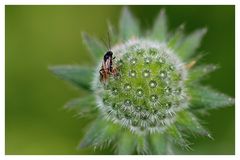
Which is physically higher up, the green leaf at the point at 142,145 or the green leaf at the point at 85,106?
the green leaf at the point at 85,106

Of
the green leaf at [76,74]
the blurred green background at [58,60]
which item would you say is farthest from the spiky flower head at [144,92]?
the blurred green background at [58,60]

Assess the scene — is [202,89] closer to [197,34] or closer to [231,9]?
[197,34]

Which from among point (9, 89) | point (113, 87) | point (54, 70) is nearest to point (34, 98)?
point (9, 89)

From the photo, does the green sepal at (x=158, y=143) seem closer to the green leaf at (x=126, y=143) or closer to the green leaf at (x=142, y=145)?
the green leaf at (x=142, y=145)

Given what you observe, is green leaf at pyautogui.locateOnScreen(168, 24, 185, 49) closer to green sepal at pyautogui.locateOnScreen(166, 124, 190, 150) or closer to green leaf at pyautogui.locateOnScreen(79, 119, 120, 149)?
green sepal at pyautogui.locateOnScreen(166, 124, 190, 150)

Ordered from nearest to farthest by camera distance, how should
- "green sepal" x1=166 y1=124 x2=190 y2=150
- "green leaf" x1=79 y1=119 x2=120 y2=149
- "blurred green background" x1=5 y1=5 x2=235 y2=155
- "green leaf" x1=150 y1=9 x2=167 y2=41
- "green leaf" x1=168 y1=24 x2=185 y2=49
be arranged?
"green sepal" x1=166 y1=124 x2=190 y2=150
"green leaf" x1=79 y1=119 x2=120 y2=149
"green leaf" x1=168 y1=24 x2=185 y2=49
"green leaf" x1=150 y1=9 x2=167 y2=41
"blurred green background" x1=5 y1=5 x2=235 y2=155

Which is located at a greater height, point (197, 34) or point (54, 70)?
point (197, 34)

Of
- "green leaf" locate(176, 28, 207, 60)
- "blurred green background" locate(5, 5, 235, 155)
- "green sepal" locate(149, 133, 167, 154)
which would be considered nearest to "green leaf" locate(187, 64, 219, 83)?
"green leaf" locate(176, 28, 207, 60)
